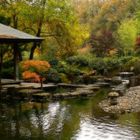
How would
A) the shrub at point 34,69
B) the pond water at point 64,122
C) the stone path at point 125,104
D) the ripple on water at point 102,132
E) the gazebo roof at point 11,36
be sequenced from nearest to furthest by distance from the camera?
the ripple on water at point 102,132, the pond water at point 64,122, the stone path at point 125,104, the gazebo roof at point 11,36, the shrub at point 34,69

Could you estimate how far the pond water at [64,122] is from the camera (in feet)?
42.2

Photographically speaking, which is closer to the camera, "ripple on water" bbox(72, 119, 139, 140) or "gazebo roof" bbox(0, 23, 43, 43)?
"ripple on water" bbox(72, 119, 139, 140)

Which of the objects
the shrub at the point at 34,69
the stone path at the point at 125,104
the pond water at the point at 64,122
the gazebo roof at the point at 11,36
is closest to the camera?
the pond water at the point at 64,122

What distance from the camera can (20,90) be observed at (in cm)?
2122

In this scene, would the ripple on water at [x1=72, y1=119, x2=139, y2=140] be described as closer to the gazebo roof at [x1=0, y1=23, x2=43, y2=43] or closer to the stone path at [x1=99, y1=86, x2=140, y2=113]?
the stone path at [x1=99, y1=86, x2=140, y2=113]

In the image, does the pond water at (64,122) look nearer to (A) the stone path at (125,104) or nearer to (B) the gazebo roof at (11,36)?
(A) the stone path at (125,104)

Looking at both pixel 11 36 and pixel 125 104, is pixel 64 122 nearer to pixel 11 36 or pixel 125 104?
pixel 125 104

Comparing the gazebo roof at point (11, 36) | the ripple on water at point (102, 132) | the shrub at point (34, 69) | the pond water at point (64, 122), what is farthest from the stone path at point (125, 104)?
the shrub at point (34, 69)

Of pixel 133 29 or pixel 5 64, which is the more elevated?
pixel 133 29

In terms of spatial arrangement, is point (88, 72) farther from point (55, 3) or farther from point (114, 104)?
point (114, 104)

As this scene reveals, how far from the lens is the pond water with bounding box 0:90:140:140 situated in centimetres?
1285

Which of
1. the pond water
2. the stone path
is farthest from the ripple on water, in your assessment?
the stone path

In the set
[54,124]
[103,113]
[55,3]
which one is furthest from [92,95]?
[55,3]

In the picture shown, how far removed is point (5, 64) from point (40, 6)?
5267mm
